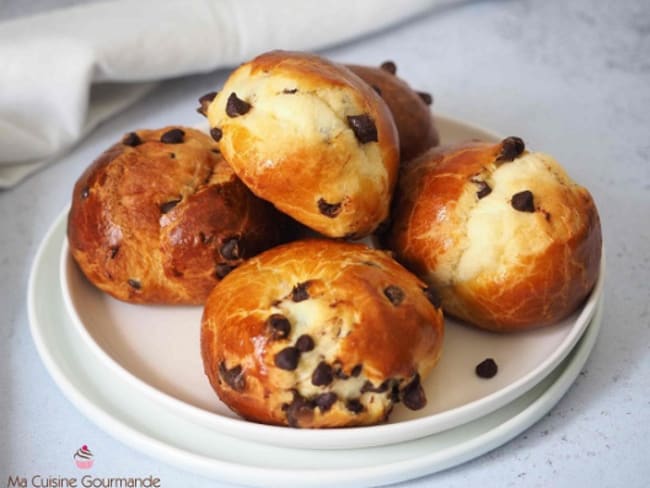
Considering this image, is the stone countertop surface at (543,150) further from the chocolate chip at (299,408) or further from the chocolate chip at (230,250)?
the chocolate chip at (230,250)

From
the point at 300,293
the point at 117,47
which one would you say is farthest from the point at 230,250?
the point at 117,47

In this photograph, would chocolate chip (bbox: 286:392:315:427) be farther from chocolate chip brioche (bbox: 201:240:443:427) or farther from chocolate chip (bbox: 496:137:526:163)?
chocolate chip (bbox: 496:137:526:163)

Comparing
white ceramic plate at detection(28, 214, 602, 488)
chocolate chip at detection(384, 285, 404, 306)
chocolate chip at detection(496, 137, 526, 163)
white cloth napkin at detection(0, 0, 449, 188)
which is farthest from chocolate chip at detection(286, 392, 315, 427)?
white cloth napkin at detection(0, 0, 449, 188)

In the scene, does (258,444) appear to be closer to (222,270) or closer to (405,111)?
(222,270)

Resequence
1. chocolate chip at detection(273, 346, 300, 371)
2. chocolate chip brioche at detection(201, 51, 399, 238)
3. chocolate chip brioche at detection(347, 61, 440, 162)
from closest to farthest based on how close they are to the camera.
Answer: chocolate chip at detection(273, 346, 300, 371), chocolate chip brioche at detection(201, 51, 399, 238), chocolate chip brioche at detection(347, 61, 440, 162)

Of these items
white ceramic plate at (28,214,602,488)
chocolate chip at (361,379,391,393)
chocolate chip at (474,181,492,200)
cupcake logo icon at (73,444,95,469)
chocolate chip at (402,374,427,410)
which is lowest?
cupcake logo icon at (73,444,95,469)

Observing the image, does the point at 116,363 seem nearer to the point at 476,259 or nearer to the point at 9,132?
the point at 476,259
